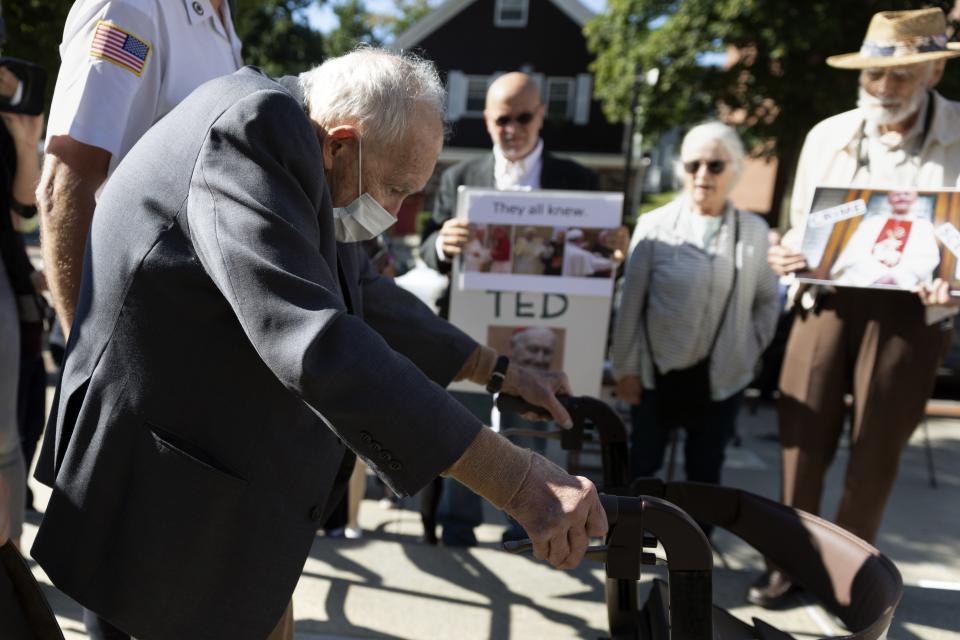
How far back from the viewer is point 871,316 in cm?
319

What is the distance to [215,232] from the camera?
136 cm

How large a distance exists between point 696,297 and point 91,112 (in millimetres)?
2524

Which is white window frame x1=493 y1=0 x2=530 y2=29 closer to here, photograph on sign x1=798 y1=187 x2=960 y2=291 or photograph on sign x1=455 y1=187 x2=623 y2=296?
photograph on sign x1=455 y1=187 x2=623 y2=296

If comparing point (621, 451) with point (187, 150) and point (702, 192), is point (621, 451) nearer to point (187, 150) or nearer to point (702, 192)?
point (187, 150)

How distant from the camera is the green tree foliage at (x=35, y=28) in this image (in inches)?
299

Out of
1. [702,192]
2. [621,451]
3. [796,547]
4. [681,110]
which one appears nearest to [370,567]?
[621,451]

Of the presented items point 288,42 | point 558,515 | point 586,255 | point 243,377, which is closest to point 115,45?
point 243,377

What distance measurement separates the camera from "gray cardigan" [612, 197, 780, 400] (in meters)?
3.62

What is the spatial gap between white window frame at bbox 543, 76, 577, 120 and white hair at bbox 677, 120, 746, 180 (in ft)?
80.0

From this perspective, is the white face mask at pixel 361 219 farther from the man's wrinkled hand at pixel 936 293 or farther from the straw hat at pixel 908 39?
the straw hat at pixel 908 39

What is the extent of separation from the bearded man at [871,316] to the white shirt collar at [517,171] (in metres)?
1.17

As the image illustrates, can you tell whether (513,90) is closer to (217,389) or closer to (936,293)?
(936,293)

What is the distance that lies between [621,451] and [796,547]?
48cm

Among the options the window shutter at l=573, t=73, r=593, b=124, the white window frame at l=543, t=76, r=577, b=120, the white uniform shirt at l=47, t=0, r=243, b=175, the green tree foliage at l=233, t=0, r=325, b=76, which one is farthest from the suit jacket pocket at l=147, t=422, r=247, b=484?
the window shutter at l=573, t=73, r=593, b=124
